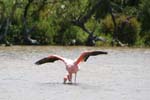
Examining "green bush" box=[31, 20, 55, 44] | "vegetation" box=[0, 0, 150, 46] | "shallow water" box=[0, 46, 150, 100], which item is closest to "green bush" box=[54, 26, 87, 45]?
"vegetation" box=[0, 0, 150, 46]

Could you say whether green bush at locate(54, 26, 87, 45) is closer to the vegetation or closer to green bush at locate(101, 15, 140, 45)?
the vegetation

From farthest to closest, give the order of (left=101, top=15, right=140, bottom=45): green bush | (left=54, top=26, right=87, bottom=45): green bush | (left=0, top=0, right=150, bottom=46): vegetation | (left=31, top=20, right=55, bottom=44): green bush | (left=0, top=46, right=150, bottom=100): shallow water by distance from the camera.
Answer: (left=101, top=15, right=140, bottom=45): green bush
(left=54, top=26, right=87, bottom=45): green bush
(left=31, top=20, right=55, bottom=44): green bush
(left=0, top=0, right=150, bottom=46): vegetation
(left=0, top=46, right=150, bottom=100): shallow water

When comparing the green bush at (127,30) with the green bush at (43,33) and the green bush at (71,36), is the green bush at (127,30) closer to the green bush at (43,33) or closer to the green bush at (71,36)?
the green bush at (71,36)

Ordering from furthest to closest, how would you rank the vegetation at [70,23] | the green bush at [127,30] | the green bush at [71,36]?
the green bush at [127,30] < the green bush at [71,36] < the vegetation at [70,23]

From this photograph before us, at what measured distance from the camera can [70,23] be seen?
53.1 metres

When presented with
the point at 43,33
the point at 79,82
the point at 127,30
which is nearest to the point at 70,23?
the point at 43,33

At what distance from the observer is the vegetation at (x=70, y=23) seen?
51.2 meters

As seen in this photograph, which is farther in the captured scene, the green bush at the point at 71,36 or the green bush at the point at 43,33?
the green bush at the point at 71,36

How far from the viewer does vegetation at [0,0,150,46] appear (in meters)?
51.2

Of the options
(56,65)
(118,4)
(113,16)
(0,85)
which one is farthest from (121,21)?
(0,85)

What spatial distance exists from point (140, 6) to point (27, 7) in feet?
34.9

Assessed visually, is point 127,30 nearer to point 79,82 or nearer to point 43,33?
point 43,33

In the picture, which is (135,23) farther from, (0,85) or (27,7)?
(0,85)

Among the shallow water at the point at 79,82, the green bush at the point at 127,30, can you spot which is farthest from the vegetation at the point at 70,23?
the shallow water at the point at 79,82
